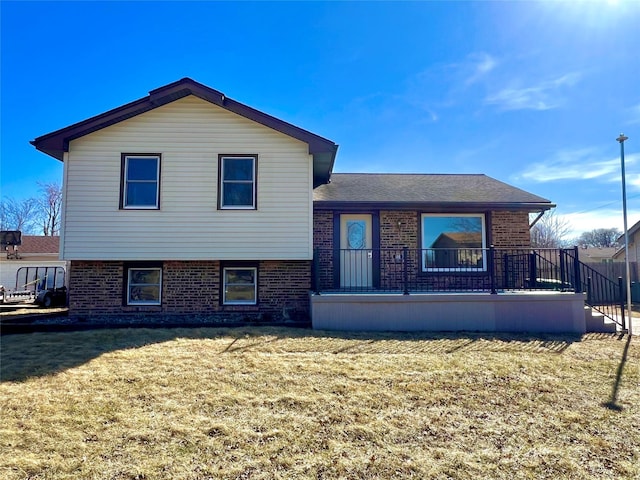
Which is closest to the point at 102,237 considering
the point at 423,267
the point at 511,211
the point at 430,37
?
the point at 423,267

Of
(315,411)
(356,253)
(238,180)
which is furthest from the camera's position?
(356,253)

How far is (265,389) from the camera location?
174 inches

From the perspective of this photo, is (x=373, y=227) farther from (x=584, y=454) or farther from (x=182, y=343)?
(x=584, y=454)

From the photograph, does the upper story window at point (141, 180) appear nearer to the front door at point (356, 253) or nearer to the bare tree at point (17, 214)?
the front door at point (356, 253)

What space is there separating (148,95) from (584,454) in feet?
32.3

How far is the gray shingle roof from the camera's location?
1001 centimetres

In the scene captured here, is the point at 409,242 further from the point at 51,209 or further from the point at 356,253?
the point at 51,209

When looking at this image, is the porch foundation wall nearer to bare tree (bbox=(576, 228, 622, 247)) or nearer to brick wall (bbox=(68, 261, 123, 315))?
brick wall (bbox=(68, 261, 123, 315))

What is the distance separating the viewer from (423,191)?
36.3 feet

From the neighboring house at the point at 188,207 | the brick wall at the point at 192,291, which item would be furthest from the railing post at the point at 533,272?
the brick wall at the point at 192,291

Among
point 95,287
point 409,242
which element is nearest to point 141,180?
point 95,287

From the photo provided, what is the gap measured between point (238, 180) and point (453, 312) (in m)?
5.88

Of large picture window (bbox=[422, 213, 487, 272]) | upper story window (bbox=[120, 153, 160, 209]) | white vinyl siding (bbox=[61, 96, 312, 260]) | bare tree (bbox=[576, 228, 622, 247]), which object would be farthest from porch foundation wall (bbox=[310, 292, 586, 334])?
bare tree (bbox=[576, 228, 622, 247])

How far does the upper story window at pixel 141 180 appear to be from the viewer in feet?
28.8
